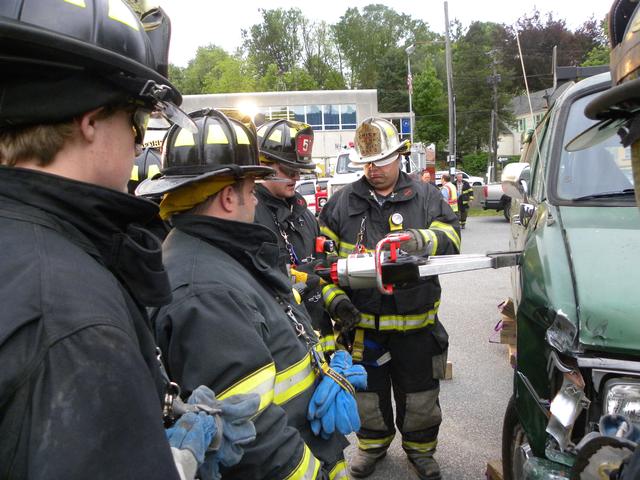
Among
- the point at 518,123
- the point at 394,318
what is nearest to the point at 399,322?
the point at 394,318

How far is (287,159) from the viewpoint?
3588 mm

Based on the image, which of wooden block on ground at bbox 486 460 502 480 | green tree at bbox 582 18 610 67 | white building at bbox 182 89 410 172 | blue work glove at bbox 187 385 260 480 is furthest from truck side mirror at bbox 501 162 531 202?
white building at bbox 182 89 410 172

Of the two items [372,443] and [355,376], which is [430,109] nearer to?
[372,443]

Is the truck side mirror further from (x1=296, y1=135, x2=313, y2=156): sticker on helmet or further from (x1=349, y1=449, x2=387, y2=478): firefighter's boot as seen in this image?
(x1=349, y1=449, x2=387, y2=478): firefighter's boot

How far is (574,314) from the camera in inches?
79.2

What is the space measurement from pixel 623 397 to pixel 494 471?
1.47m

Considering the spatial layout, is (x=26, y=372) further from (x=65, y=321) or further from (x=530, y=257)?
(x=530, y=257)

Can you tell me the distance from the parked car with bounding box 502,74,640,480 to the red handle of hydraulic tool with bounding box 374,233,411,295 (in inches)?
27.6

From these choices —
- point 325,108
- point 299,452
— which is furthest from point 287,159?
point 325,108

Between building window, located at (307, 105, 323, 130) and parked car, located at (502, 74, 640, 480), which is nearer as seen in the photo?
parked car, located at (502, 74, 640, 480)

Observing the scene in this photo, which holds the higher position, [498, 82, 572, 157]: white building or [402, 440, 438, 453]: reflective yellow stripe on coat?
[498, 82, 572, 157]: white building

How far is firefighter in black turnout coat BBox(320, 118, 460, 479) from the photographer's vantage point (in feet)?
→ 11.7

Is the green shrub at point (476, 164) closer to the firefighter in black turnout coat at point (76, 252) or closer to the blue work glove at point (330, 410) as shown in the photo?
the blue work glove at point (330, 410)

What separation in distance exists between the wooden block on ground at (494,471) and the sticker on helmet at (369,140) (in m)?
2.07
